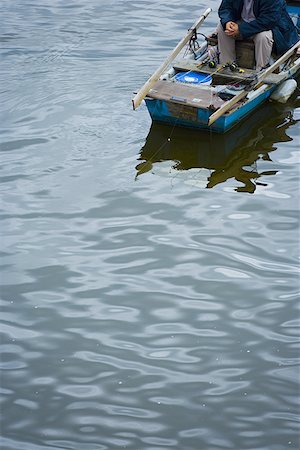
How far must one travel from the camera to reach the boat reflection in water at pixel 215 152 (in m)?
9.88

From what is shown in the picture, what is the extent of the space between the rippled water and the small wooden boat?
25 centimetres

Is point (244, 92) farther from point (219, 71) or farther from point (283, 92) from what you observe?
point (283, 92)

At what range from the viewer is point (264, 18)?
11062 mm

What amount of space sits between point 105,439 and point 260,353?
1574mm

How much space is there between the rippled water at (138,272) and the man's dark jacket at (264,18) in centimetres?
94

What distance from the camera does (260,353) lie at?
7.06m

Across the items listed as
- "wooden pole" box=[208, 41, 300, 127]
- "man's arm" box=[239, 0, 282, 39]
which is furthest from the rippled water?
"man's arm" box=[239, 0, 282, 39]

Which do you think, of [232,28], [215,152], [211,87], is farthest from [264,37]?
[215,152]

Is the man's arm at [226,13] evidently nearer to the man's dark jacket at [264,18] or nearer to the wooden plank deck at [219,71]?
the man's dark jacket at [264,18]

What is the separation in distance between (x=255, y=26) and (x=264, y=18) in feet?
0.52

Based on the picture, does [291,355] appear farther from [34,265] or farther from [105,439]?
[34,265]

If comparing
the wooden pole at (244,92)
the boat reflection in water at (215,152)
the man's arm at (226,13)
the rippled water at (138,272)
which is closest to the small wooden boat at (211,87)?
the wooden pole at (244,92)

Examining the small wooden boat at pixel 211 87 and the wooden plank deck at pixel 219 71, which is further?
the wooden plank deck at pixel 219 71

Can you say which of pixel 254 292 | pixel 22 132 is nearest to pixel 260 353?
pixel 254 292
